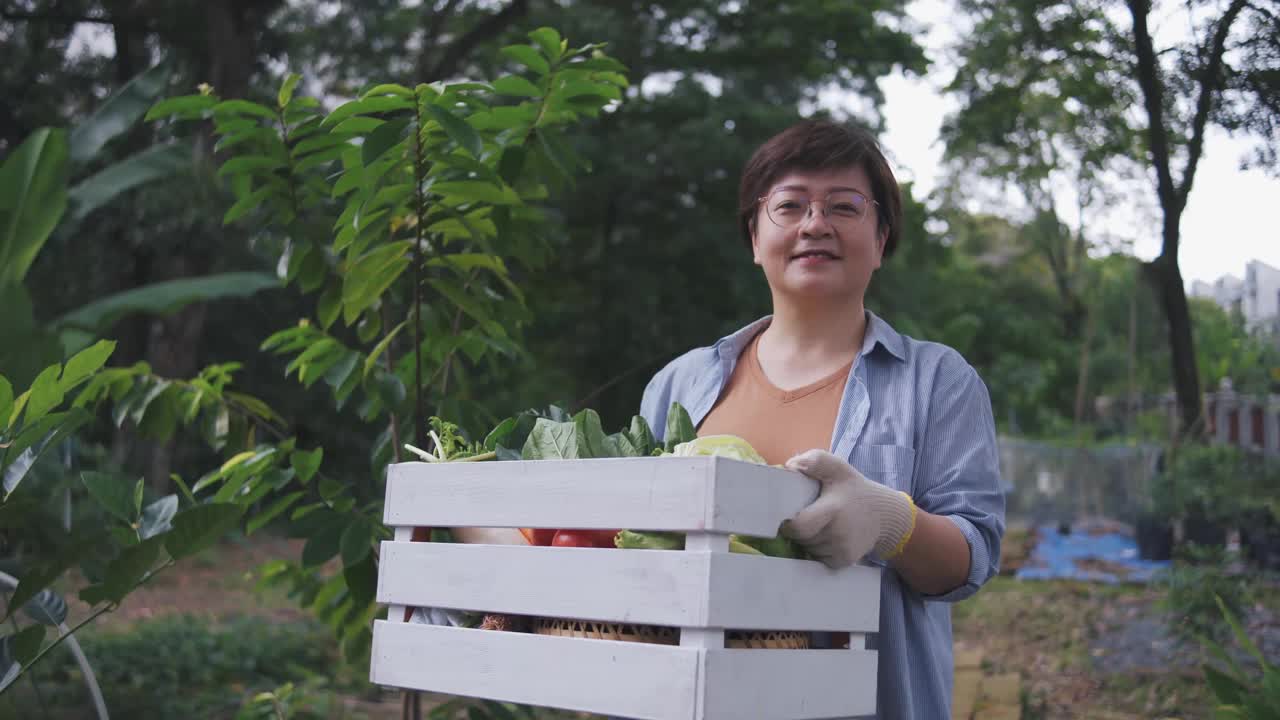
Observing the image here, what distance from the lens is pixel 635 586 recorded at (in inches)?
49.7

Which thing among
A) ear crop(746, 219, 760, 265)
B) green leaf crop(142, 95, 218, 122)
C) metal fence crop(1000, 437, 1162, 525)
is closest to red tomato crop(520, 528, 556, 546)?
ear crop(746, 219, 760, 265)

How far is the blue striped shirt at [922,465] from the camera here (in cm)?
164

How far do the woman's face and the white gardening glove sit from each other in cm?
44

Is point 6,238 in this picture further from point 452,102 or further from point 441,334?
point 452,102

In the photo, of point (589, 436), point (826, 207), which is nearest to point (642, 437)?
point (589, 436)

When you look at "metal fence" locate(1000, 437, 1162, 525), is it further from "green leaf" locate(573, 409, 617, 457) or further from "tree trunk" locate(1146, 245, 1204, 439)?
"green leaf" locate(573, 409, 617, 457)

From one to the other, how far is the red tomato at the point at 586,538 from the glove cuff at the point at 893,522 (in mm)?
331

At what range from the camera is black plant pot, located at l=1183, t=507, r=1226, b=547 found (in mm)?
6140

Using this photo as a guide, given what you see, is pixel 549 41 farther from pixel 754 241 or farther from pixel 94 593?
pixel 94 593

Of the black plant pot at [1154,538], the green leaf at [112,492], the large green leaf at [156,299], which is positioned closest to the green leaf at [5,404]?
the green leaf at [112,492]

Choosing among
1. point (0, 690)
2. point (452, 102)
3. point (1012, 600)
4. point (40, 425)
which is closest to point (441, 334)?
point (452, 102)

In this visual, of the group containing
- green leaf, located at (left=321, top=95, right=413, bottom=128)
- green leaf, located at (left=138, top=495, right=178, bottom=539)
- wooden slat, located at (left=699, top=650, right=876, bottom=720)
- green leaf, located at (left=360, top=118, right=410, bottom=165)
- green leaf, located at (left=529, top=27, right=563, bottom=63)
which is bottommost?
wooden slat, located at (left=699, top=650, right=876, bottom=720)

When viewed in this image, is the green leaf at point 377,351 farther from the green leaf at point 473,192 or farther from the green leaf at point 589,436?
the green leaf at point 589,436

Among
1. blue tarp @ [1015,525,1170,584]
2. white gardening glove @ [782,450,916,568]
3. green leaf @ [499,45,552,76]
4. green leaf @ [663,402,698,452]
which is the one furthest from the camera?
blue tarp @ [1015,525,1170,584]
